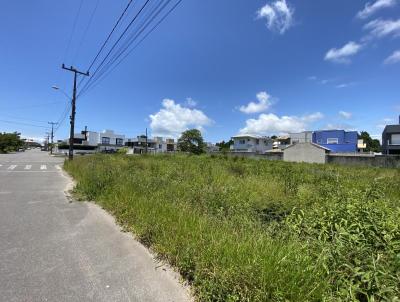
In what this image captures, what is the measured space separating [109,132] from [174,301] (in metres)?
104

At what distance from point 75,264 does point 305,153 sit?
42471 millimetres

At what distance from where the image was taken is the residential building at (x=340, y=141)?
57094mm

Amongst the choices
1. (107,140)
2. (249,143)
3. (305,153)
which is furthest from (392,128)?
(107,140)

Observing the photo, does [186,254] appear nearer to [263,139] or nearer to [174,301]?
[174,301]

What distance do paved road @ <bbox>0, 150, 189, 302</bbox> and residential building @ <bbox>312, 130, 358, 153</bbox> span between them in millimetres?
59622

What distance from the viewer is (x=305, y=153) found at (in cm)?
4197

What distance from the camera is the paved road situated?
3139mm

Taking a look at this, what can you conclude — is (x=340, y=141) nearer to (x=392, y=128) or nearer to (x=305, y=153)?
(x=392, y=128)

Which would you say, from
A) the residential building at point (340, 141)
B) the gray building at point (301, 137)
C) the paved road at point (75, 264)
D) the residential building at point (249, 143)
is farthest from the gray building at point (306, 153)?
the paved road at point (75, 264)

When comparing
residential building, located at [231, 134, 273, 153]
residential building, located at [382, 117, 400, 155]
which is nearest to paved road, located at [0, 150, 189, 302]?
residential building, located at [382, 117, 400, 155]

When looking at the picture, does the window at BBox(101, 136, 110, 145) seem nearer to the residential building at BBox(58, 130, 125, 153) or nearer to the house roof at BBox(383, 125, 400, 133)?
the residential building at BBox(58, 130, 125, 153)

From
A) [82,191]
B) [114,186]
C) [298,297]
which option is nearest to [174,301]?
[298,297]

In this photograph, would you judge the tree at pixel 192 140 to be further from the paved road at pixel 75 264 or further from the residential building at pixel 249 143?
the paved road at pixel 75 264

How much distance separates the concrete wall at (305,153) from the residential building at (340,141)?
17.8 metres
